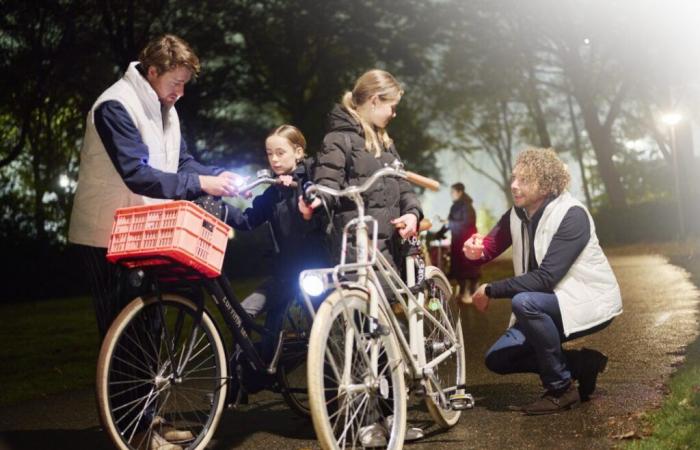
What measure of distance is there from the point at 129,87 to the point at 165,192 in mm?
602

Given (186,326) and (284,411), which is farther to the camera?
(284,411)

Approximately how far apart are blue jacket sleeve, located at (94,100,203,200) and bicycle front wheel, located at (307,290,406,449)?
1.06m

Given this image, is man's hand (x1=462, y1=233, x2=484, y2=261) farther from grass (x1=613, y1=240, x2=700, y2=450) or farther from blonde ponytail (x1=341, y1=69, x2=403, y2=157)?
grass (x1=613, y1=240, x2=700, y2=450)

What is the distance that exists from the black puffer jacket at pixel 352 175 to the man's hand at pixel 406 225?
64 millimetres

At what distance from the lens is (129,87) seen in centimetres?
501

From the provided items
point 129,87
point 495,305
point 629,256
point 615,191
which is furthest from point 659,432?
point 615,191

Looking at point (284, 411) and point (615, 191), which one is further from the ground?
point (615, 191)

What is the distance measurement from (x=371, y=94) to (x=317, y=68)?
28193 millimetres

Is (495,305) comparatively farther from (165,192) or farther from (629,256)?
(629,256)

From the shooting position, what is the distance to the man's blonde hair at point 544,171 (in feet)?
19.7

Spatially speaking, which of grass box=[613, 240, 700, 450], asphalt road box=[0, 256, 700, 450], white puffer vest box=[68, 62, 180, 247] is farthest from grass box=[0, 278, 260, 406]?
grass box=[613, 240, 700, 450]

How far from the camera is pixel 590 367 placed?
611 cm

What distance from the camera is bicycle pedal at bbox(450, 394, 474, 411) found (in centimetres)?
555

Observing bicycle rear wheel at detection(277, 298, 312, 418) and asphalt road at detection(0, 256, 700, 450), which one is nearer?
asphalt road at detection(0, 256, 700, 450)
